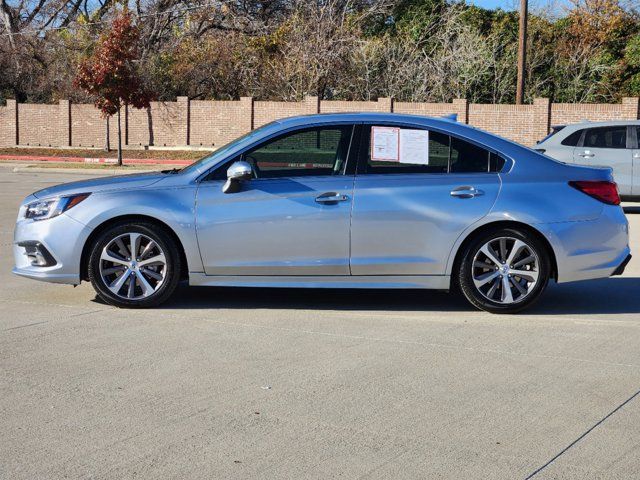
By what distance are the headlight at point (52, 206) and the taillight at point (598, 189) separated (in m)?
4.08

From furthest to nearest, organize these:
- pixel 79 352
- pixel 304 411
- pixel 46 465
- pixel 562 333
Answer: pixel 562 333, pixel 79 352, pixel 304 411, pixel 46 465

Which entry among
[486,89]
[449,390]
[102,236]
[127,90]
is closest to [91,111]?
[127,90]

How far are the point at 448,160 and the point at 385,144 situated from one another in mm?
540

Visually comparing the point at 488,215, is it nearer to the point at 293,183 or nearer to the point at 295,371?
the point at 293,183

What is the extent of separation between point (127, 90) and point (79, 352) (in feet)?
98.9

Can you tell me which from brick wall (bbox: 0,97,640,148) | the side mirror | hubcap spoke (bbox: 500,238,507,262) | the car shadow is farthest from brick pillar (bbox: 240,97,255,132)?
hubcap spoke (bbox: 500,238,507,262)

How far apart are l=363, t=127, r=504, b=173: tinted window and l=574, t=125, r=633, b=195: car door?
891 cm

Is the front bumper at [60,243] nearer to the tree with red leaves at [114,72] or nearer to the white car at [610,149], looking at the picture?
the white car at [610,149]

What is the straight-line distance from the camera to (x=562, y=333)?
732 cm

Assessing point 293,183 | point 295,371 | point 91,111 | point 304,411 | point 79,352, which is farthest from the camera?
point 91,111

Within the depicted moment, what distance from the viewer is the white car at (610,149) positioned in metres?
16.4

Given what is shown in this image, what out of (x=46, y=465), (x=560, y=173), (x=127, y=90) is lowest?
(x=46, y=465)

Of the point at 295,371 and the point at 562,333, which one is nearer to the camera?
the point at 295,371

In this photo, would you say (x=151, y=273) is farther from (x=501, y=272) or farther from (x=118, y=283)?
(x=501, y=272)
